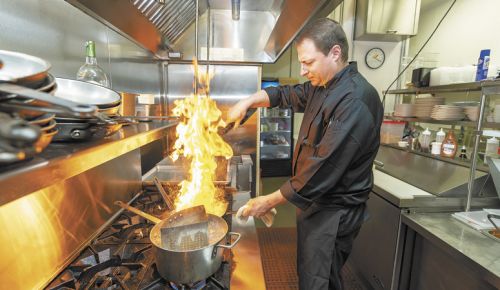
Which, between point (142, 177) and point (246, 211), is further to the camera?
point (142, 177)

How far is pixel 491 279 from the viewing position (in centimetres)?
117

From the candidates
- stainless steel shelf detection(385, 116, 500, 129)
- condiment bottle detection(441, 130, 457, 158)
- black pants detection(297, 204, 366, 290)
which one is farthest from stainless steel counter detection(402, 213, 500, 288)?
condiment bottle detection(441, 130, 457, 158)

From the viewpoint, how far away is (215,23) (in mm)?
2781

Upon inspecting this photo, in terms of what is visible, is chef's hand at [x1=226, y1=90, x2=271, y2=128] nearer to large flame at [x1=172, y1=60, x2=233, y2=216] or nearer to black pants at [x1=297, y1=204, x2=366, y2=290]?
large flame at [x1=172, y1=60, x2=233, y2=216]

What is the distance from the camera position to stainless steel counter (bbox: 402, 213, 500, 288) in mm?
1223

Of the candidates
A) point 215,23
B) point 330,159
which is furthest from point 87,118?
point 215,23

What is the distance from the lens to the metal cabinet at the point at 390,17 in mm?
3107

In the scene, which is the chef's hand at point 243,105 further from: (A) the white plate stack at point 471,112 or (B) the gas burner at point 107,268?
(A) the white plate stack at point 471,112

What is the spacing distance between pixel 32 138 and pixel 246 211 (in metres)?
1.06

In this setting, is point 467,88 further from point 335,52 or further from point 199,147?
point 199,147

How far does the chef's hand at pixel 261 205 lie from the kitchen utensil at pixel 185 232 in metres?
0.27

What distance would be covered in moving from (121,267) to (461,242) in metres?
1.73

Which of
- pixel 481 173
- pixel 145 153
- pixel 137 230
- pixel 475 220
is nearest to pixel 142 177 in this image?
pixel 145 153

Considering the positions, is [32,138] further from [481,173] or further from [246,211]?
[481,173]
